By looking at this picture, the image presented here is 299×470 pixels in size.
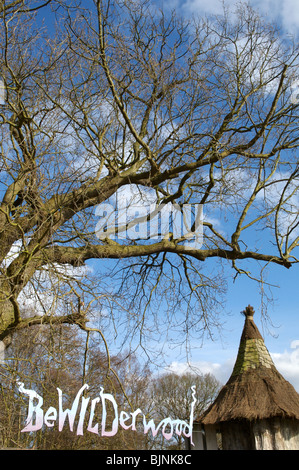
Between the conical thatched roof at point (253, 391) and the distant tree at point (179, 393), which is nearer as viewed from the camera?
the conical thatched roof at point (253, 391)

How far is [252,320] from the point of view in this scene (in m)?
12.1

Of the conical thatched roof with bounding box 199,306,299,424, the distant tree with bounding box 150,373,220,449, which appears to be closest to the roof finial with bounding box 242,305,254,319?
the conical thatched roof with bounding box 199,306,299,424

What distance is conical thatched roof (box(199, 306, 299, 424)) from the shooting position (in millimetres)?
9555

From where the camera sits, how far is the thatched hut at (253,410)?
9453mm

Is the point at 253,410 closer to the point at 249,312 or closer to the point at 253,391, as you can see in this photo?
the point at 253,391

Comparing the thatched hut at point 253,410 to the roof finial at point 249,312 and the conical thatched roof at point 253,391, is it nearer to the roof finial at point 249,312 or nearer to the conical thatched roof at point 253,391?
the conical thatched roof at point 253,391

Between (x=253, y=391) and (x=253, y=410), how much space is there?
689 mm

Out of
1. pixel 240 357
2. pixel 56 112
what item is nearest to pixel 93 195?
pixel 56 112

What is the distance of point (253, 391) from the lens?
10.2m

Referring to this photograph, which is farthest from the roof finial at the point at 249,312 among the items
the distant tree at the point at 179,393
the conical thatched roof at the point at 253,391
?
the distant tree at the point at 179,393

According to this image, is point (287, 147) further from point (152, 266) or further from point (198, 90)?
point (152, 266)

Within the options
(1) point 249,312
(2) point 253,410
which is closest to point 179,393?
(1) point 249,312

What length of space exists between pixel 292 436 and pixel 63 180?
782cm
